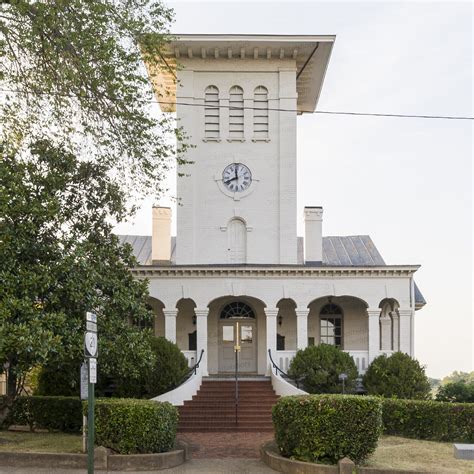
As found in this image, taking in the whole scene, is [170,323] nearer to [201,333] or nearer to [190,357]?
[201,333]

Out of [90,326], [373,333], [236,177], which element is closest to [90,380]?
[90,326]

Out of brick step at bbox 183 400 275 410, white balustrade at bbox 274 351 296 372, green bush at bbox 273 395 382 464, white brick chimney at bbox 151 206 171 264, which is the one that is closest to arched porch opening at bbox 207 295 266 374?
white balustrade at bbox 274 351 296 372

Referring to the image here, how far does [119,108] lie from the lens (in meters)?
18.4

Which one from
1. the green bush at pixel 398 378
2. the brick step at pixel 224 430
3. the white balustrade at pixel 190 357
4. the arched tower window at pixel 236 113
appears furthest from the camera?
the arched tower window at pixel 236 113

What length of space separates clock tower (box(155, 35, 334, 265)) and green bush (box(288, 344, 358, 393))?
524 centimetres

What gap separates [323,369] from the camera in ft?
78.1

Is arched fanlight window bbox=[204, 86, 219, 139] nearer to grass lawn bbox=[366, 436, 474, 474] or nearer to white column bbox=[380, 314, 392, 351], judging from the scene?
white column bbox=[380, 314, 392, 351]

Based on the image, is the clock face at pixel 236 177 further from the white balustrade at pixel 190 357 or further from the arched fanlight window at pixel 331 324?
the white balustrade at pixel 190 357

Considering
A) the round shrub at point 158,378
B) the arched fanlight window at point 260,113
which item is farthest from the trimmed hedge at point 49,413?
the arched fanlight window at point 260,113

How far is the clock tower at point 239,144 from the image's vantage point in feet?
93.7

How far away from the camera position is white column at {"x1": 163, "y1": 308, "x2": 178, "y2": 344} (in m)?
26.2

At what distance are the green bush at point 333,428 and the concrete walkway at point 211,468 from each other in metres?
0.99

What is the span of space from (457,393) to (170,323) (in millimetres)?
10409

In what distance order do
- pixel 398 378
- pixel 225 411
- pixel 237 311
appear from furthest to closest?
pixel 237 311 → pixel 398 378 → pixel 225 411
